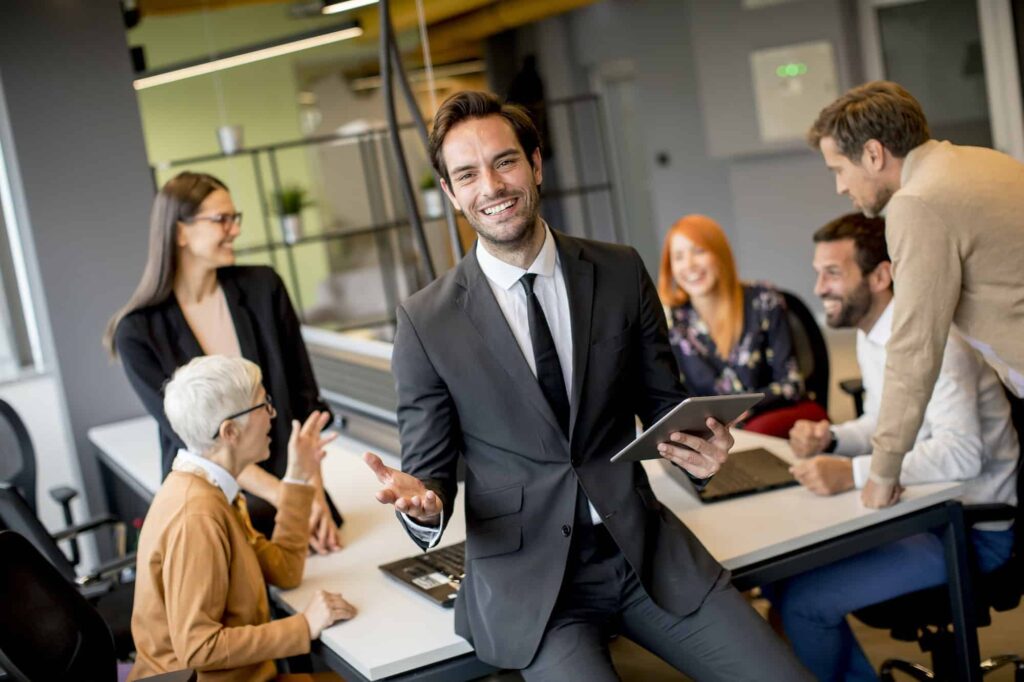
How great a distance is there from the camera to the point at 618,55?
1099 cm

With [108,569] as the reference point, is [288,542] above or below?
above

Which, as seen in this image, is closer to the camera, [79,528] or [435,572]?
[435,572]

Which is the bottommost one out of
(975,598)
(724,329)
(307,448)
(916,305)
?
(975,598)

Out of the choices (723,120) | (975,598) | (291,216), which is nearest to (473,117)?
(975,598)

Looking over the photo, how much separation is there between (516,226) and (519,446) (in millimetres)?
402

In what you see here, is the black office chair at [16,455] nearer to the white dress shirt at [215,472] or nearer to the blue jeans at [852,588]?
the white dress shirt at [215,472]

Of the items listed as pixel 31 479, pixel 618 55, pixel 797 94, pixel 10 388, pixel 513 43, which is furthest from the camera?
pixel 513 43

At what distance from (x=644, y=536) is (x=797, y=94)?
707 centimetres

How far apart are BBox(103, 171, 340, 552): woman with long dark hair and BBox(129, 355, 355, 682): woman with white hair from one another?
1.99 feet

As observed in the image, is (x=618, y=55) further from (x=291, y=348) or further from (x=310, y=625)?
(x=310, y=625)

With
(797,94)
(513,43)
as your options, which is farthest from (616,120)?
(797,94)

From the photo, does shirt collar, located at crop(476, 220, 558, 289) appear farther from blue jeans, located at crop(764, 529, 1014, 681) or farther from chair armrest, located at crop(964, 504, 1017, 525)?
chair armrest, located at crop(964, 504, 1017, 525)

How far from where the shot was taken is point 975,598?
2.77 m

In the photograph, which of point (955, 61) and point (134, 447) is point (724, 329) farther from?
point (955, 61)
